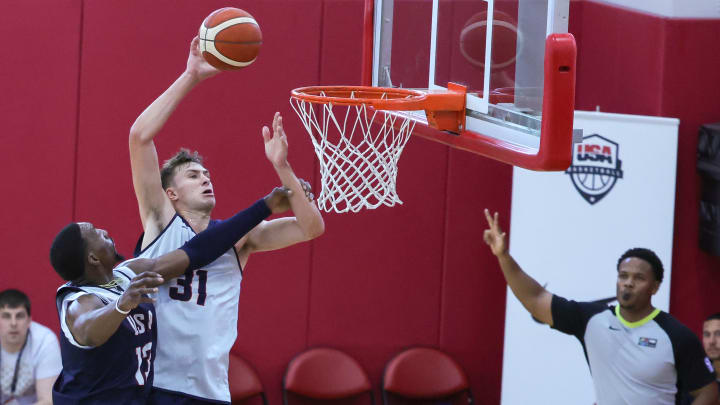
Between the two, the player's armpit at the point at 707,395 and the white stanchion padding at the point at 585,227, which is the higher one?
the white stanchion padding at the point at 585,227

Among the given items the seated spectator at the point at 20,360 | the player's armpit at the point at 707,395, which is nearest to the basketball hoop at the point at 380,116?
the player's armpit at the point at 707,395

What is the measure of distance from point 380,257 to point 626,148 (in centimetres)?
A: 164

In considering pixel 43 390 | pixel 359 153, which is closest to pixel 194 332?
pixel 359 153

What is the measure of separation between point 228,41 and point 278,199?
70cm

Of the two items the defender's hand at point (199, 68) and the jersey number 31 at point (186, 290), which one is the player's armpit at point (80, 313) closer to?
the jersey number 31 at point (186, 290)

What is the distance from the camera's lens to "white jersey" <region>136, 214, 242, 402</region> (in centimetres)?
422

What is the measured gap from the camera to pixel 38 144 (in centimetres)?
626

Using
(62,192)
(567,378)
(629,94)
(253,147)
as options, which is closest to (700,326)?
(567,378)

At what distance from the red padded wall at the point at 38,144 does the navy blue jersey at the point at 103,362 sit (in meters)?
2.43

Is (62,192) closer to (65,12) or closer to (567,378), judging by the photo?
(65,12)

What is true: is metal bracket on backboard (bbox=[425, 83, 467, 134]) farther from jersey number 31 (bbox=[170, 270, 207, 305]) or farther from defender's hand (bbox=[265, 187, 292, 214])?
jersey number 31 (bbox=[170, 270, 207, 305])

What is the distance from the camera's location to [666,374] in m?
4.99

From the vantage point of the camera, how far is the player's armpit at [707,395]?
490cm

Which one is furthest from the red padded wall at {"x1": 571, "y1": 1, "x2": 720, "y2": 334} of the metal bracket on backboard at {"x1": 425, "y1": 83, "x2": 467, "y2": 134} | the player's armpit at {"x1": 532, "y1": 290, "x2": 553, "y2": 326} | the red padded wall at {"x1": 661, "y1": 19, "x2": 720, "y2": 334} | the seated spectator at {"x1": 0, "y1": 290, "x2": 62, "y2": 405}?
the seated spectator at {"x1": 0, "y1": 290, "x2": 62, "y2": 405}
